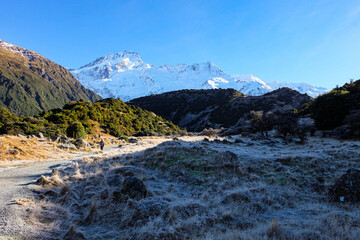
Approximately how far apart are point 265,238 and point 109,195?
5.27m

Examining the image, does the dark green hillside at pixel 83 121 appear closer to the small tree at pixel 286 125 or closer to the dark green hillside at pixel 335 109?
the small tree at pixel 286 125

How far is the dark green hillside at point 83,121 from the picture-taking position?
81.7ft

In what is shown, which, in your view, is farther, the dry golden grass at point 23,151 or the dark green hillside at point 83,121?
the dark green hillside at point 83,121

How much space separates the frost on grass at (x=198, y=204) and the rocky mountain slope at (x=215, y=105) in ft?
176

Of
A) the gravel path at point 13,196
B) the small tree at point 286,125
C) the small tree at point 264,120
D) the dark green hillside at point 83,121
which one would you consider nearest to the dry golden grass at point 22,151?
the gravel path at point 13,196

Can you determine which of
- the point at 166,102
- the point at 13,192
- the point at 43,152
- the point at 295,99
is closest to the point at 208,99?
the point at 166,102

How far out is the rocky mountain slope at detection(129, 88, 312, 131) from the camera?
80.1 meters

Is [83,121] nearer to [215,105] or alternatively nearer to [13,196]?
[13,196]

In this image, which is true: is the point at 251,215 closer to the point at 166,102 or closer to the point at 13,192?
the point at 13,192

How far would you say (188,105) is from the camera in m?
116

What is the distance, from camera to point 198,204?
250 inches

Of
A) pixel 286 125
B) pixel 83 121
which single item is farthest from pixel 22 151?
pixel 286 125

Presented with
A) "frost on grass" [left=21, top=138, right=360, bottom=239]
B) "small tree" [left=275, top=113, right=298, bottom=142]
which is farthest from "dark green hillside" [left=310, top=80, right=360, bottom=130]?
"frost on grass" [left=21, top=138, right=360, bottom=239]

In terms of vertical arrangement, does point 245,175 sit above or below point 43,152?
below
